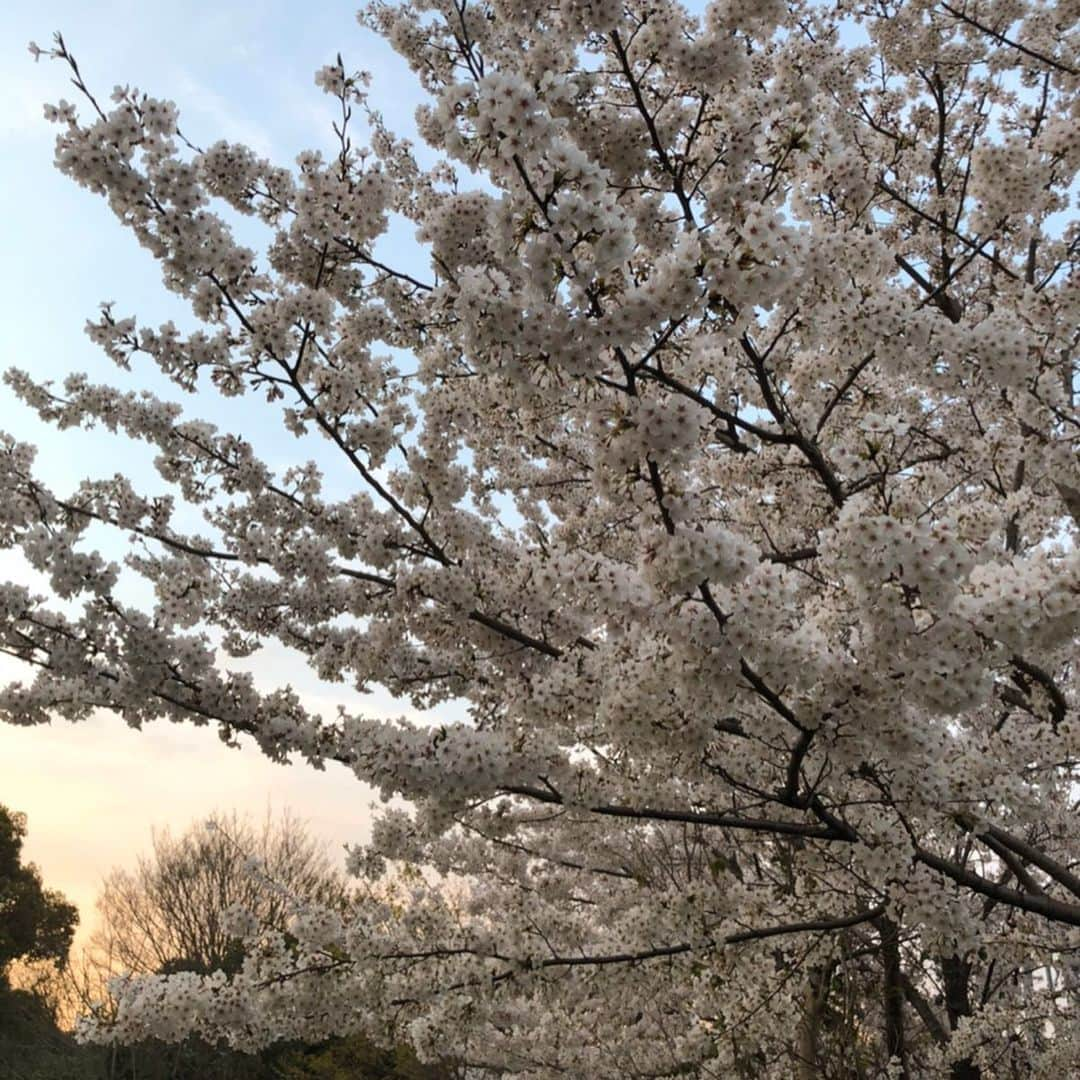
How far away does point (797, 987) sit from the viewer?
17.8 feet

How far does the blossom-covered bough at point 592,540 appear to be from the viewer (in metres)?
2.72

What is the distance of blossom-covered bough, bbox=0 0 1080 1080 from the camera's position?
272 centimetres

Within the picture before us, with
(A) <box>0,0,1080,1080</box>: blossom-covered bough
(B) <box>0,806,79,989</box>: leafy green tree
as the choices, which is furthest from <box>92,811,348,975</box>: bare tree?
(A) <box>0,0,1080,1080</box>: blossom-covered bough

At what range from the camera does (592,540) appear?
20.3ft

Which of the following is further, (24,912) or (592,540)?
(24,912)

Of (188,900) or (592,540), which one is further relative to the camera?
(188,900)

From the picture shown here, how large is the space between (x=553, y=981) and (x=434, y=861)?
397cm

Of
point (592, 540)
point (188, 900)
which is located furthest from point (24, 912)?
point (592, 540)

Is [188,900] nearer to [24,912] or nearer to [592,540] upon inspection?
[24,912]

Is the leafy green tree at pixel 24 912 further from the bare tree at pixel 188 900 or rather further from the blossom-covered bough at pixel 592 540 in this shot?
the blossom-covered bough at pixel 592 540

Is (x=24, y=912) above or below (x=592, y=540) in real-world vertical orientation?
below

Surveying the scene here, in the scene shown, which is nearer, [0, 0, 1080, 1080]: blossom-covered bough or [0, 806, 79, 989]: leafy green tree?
[0, 0, 1080, 1080]: blossom-covered bough

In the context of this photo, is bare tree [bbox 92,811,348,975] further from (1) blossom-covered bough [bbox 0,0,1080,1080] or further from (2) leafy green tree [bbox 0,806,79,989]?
(1) blossom-covered bough [bbox 0,0,1080,1080]

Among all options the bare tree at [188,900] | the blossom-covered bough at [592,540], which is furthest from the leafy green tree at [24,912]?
the blossom-covered bough at [592,540]
